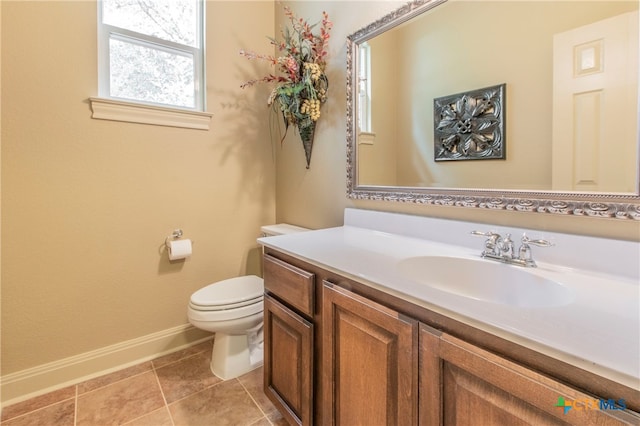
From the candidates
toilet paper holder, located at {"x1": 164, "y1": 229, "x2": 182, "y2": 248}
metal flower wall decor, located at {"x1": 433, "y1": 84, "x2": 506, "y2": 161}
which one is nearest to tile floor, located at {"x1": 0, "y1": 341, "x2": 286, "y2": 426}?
toilet paper holder, located at {"x1": 164, "y1": 229, "x2": 182, "y2": 248}

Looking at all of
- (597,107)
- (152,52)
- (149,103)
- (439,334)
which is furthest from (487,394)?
(152,52)

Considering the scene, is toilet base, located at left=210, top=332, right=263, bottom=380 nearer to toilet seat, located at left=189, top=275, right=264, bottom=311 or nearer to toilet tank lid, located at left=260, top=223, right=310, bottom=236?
toilet seat, located at left=189, top=275, right=264, bottom=311

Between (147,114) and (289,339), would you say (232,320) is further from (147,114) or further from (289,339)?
(147,114)

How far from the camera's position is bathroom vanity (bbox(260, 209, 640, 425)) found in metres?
0.52

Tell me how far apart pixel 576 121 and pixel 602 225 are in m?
0.33

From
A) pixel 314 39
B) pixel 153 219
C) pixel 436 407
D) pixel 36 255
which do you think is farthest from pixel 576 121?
pixel 36 255

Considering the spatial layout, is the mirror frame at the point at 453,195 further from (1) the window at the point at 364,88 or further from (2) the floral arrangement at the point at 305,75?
(2) the floral arrangement at the point at 305,75

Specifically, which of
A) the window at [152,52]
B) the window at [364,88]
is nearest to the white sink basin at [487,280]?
the window at [364,88]

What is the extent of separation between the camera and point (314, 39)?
180 centimetres

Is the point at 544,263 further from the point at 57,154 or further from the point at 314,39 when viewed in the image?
the point at 57,154

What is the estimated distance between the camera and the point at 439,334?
687 mm

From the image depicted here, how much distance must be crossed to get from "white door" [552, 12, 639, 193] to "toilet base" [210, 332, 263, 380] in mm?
1714

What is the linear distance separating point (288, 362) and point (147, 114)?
1609mm

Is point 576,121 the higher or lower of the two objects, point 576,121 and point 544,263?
the higher
